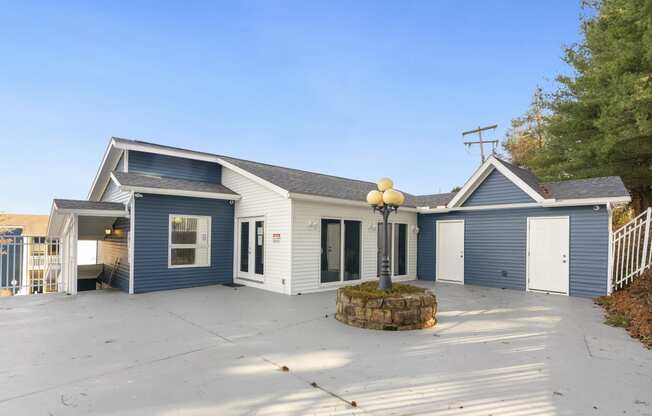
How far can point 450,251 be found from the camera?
37.3 ft

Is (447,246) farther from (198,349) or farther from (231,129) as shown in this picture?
(231,129)

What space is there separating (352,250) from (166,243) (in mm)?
5108

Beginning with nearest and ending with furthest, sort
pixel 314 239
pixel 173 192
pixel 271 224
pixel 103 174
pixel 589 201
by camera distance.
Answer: pixel 589 201
pixel 173 192
pixel 314 239
pixel 271 224
pixel 103 174

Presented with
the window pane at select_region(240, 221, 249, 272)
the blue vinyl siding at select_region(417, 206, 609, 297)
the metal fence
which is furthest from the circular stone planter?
the metal fence

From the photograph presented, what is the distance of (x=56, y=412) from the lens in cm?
277

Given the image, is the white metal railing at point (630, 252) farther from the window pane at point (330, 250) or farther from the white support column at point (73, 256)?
the white support column at point (73, 256)

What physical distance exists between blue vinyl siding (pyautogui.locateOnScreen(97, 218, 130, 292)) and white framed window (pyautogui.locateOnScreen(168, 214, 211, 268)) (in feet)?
3.79

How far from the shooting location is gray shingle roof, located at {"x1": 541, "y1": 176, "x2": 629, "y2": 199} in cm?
833

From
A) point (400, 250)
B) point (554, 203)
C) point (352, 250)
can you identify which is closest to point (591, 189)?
point (554, 203)

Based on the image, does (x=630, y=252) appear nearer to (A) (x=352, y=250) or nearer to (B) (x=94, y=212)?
(A) (x=352, y=250)

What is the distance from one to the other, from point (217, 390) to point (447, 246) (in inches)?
383

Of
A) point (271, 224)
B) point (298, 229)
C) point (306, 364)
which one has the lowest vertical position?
point (306, 364)

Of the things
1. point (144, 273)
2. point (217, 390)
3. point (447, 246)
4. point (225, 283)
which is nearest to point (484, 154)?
point (447, 246)

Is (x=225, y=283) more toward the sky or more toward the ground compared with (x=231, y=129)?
more toward the ground
